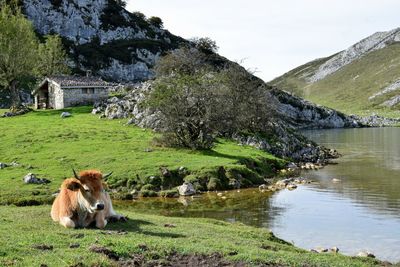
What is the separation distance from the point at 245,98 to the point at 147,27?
10261 cm

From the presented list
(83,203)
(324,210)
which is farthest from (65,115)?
(83,203)

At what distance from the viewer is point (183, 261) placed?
48.9 feet

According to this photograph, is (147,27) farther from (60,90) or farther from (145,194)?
(145,194)

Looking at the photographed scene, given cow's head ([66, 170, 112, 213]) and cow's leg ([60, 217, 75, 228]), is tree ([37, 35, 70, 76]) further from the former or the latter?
cow's head ([66, 170, 112, 213])

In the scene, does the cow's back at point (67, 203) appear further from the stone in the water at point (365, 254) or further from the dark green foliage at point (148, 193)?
the dark green foliage at point (148, 193)

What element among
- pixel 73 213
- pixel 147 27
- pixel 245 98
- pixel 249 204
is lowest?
pixel 249 204

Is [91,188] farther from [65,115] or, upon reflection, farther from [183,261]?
[65,115]

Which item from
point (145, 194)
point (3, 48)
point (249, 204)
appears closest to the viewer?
point (249, 204)

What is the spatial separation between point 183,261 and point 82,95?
78.5 metres

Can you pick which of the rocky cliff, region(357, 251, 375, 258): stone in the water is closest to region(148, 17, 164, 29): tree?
the rocky cliff

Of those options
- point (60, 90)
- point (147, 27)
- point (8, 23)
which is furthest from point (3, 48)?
point (147, 27)

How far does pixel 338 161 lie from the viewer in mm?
Result: 66125

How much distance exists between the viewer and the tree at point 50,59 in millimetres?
107000

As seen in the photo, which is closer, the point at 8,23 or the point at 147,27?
the point at 8,23
